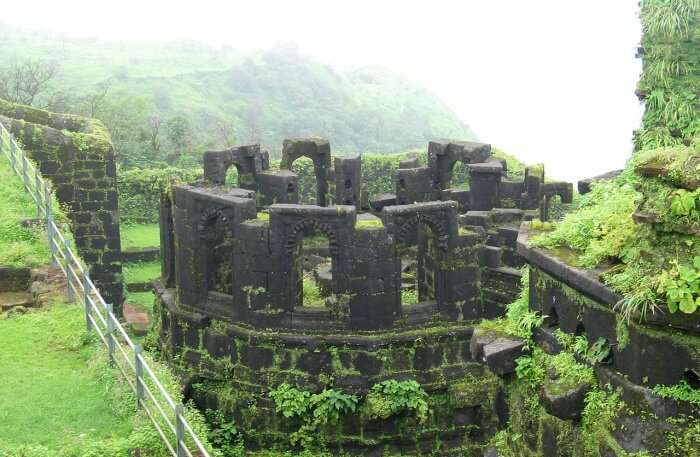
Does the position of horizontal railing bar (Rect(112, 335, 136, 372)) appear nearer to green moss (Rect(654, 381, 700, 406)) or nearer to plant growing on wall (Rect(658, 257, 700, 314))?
green moss (Rect(654, 381, 700, 406))

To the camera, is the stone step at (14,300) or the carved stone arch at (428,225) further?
the carved stone arch at (428,225)

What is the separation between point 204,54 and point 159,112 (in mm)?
30052

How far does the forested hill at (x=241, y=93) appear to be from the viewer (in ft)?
226

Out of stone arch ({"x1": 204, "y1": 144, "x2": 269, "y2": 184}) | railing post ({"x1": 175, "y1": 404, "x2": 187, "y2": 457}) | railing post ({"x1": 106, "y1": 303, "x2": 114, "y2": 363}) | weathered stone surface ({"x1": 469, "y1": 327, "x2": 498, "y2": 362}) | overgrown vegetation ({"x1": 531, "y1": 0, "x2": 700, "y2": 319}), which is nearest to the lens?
overgrown vegetation ({"x1": 531, "y1": 0, "x2": 700, "y2": 319})

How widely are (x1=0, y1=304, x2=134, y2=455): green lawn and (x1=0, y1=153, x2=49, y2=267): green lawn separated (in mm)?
2200

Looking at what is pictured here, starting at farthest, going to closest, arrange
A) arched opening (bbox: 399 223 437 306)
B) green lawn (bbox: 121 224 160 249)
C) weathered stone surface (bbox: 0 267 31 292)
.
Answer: green lawn (bbox: 121 224 160 249) < arched opening (bbox: 399 223 437 306) < weathered stone surface (bbox: 0 267 31 292)

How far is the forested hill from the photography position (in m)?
68.8

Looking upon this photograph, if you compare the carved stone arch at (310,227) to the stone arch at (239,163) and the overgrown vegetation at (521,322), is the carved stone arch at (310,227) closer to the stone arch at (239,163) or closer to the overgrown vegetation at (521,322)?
the stone arch at (239,163)

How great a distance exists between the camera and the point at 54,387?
10547mm

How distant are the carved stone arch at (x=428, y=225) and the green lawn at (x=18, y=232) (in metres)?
6.48

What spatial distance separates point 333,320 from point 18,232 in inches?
233

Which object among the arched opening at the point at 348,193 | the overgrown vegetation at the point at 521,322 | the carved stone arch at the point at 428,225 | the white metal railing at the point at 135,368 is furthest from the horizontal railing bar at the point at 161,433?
the arched opening at the point at 348,193

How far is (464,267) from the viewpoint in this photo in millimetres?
18188

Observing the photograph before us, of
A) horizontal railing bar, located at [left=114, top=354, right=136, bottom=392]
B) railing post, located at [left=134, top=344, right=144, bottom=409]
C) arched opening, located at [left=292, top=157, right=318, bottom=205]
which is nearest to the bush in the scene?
arched opening, located at [left=292, top=157, right=318, bottom=205]
